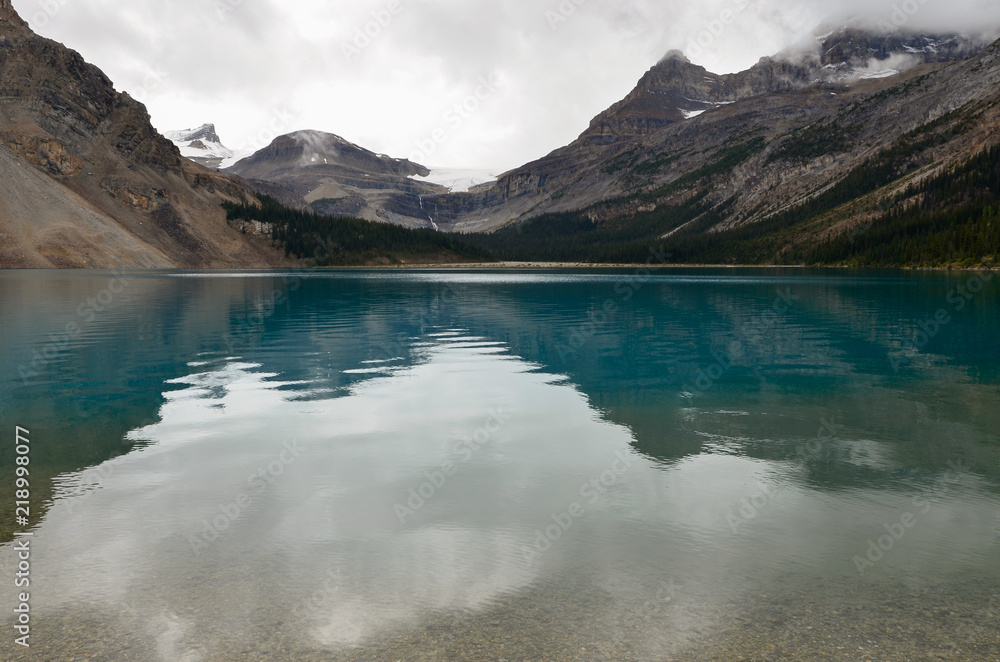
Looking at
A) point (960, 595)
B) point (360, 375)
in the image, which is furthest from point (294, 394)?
point (960, 595)

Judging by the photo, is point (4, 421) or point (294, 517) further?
point (4, 421)

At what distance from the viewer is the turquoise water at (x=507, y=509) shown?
26.6ft

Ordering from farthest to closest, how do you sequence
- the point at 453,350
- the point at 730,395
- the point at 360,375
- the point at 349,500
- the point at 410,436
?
the point at 453,350, the point at 360,375, the point at 730,395, the point at 410,436, the point at 349,500

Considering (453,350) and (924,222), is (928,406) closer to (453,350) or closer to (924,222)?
(453,350)

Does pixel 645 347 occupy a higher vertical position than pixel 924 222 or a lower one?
lower

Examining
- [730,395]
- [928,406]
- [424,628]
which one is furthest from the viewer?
[730,395]

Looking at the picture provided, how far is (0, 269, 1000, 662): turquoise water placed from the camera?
26.6 feet

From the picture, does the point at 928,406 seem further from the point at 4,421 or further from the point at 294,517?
the point at 4,421

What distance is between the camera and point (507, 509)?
41.6 feet

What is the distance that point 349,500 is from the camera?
13141 millimetres

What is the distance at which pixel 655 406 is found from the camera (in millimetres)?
22438

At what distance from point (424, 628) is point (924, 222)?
753ft

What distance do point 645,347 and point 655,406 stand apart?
15769 millimetres

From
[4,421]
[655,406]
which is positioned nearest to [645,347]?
[655,406]
